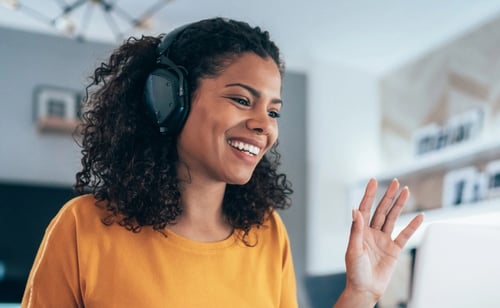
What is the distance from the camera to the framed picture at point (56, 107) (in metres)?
3.90

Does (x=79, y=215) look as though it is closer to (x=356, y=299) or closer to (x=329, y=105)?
(x=356, y=299)

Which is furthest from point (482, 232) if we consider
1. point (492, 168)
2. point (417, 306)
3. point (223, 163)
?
point (492, 168)

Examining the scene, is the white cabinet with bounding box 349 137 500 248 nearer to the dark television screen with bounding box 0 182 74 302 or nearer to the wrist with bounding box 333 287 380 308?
the dark television screen with bounding box 0 182 74 302

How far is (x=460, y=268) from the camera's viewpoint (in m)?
0.82

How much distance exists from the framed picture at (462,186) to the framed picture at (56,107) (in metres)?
2.43

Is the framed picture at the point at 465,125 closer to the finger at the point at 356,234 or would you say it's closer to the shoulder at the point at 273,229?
the shoulder at the point at 273,229

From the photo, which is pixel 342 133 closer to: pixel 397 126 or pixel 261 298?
pixel 397 126

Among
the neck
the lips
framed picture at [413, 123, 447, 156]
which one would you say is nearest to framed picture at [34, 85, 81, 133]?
framed picture at [413, 123, 447, 156]

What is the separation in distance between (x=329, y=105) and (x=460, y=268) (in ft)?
13.2

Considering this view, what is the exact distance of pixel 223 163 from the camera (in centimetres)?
103

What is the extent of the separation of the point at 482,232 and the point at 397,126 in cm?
394

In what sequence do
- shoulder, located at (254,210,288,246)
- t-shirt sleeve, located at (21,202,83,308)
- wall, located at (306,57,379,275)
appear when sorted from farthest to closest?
wall, located at (306,57,379,275)
shoulder, located at (254,210,288,246)
t-shirt sleeve, located at (21,202,83,308)

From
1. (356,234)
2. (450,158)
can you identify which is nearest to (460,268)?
(356,234)

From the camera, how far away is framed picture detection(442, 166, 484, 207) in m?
3.74
